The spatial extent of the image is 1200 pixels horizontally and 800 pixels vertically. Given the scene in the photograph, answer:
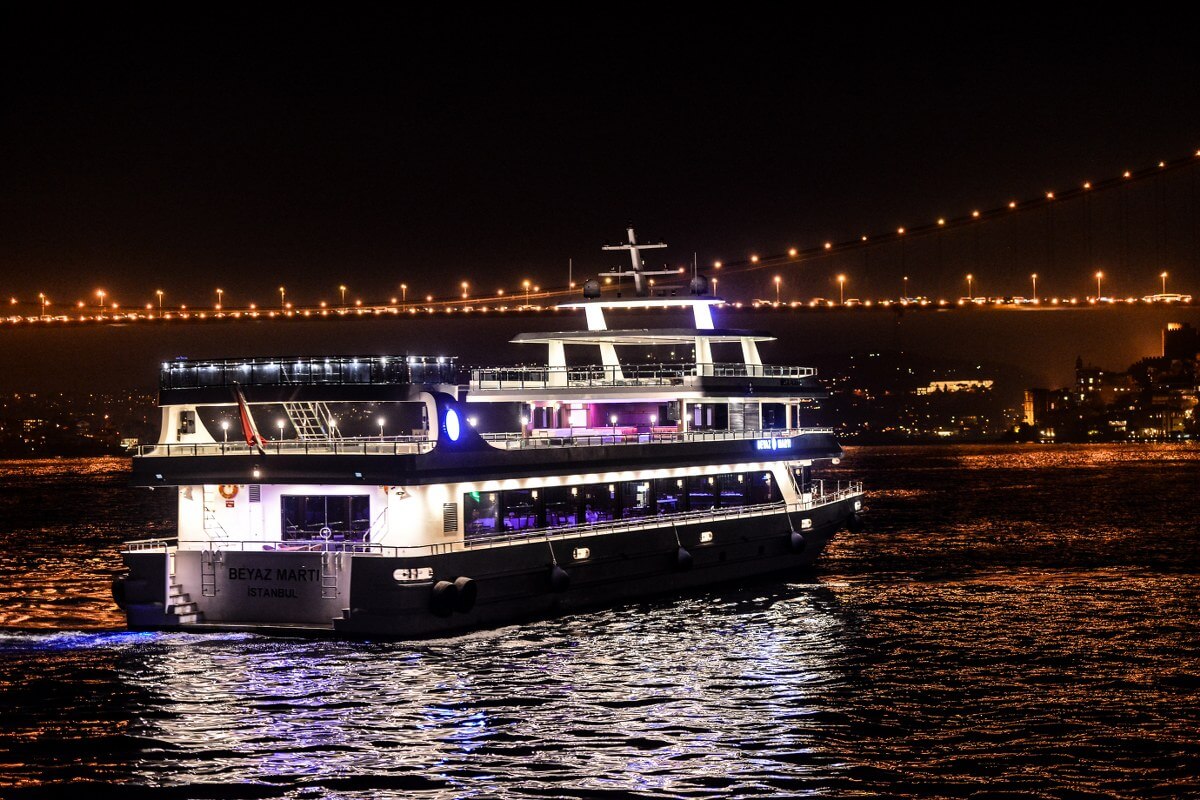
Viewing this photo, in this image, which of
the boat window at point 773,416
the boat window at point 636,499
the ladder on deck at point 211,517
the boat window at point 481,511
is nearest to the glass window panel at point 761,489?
the boat window at point 773,416

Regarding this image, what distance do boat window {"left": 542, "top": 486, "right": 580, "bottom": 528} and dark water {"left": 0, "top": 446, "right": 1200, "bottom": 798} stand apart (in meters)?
2.16

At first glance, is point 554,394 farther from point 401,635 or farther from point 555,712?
point 555,712

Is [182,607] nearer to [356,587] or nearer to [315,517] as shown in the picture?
[315,517]

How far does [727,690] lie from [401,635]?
19.3 ft

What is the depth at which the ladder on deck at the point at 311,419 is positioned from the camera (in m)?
28.2

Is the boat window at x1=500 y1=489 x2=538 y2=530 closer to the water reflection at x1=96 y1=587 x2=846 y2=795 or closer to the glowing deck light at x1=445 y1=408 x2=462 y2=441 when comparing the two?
the water reflection at x1=96 y1=587 x2=846 y2=795

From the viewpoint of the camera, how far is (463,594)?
26.0 metres

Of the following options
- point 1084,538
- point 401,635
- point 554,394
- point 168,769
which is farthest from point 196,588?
point 1084,538

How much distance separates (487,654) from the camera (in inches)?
1006

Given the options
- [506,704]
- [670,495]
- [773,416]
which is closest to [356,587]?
[506,704]

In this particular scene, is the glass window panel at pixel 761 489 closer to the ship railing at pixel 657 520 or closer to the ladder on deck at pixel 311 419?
the ship railing at pixel 657 520

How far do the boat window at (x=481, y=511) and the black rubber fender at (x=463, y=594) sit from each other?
192 cm

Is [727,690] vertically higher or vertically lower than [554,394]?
lower

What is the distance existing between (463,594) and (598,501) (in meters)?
6.09
